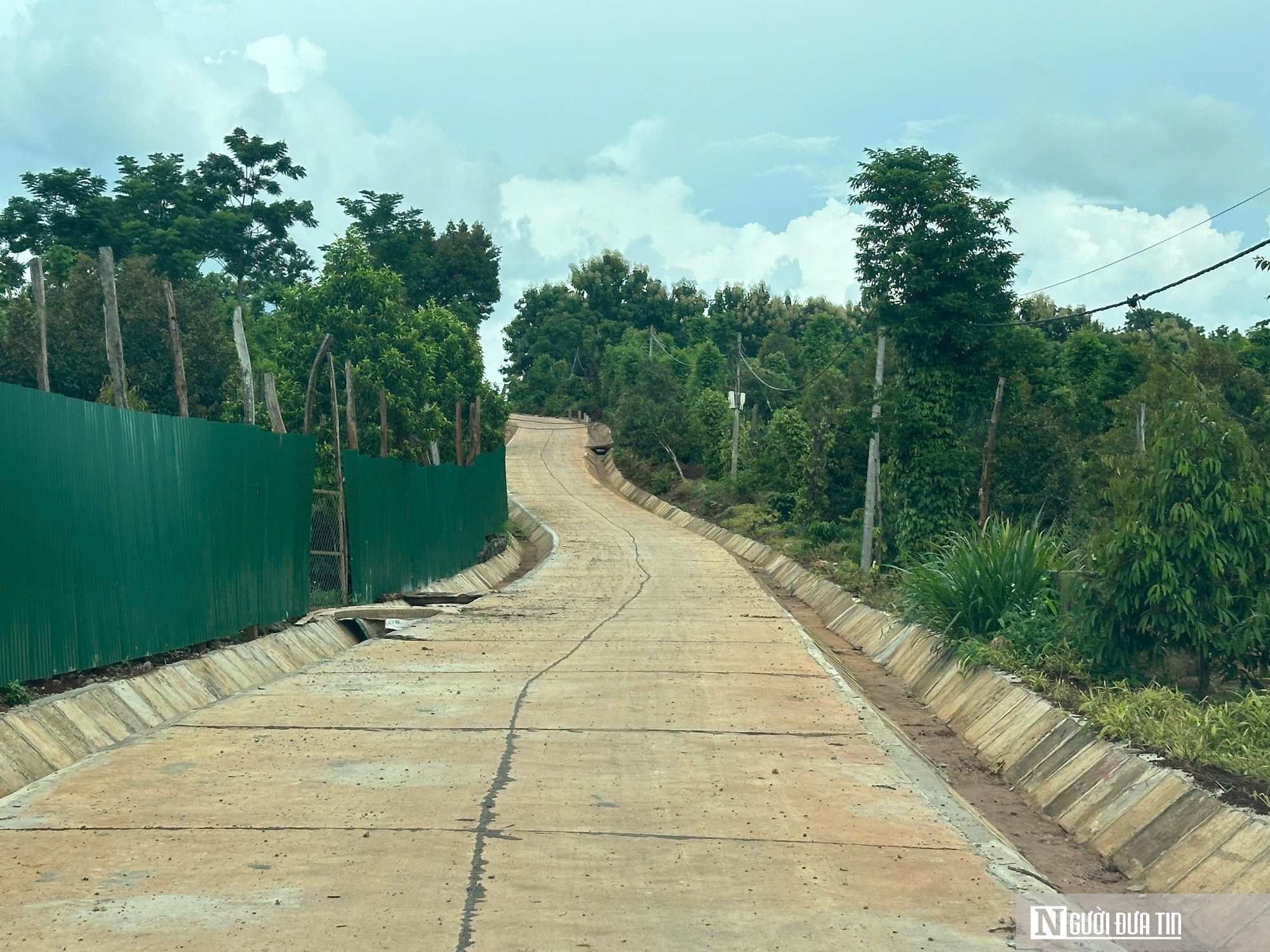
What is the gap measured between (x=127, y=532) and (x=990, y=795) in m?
7.71

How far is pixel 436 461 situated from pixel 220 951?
113 feet

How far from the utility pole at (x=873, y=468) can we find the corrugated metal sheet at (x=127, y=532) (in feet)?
48.5

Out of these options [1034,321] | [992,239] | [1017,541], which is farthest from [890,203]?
[1017,541]

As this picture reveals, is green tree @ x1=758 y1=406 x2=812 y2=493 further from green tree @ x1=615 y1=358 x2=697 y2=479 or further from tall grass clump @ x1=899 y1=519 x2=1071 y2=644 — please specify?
tall grass clump @ x1=899 y1=519 x2=1071 y2=644

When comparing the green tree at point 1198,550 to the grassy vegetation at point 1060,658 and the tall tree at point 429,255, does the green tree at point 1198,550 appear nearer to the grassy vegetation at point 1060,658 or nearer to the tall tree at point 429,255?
the grassy vegetation at point 1060,658

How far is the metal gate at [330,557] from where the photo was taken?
A: 61.2ft

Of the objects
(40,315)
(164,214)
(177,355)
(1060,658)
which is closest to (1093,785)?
(1060,658)

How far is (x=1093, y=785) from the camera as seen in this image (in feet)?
29.1

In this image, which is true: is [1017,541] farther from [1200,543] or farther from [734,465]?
[734,465]

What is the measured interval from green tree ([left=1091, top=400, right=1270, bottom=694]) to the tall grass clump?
321cm

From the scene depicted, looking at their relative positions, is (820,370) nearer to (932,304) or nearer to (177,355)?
(932,304)

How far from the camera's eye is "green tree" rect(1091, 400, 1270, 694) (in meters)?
10.2

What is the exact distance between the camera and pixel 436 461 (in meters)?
39.5

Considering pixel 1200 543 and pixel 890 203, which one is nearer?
pixel 1200 543
